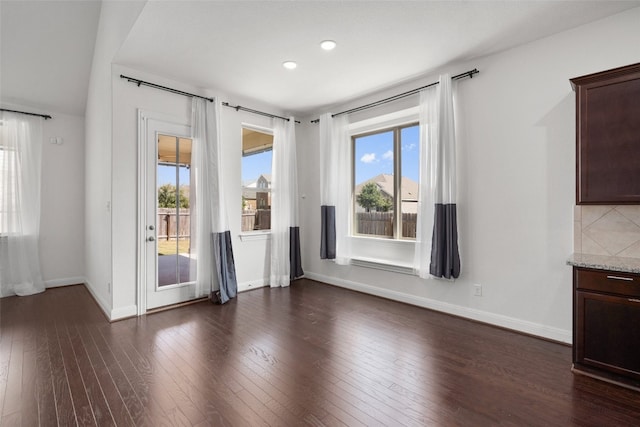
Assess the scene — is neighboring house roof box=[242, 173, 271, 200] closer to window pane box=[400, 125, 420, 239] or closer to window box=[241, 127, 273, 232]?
window box=[241, 127, 273, 232]

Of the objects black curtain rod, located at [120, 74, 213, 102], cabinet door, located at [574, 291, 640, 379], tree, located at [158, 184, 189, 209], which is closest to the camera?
cabinet door, located at [574, 291, 640, 379]

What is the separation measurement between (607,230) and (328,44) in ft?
9.90

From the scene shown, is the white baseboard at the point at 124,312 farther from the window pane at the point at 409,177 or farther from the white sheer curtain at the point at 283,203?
the window pane at the point at 409,177

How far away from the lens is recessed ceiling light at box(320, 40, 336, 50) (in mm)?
2996

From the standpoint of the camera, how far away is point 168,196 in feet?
12.7

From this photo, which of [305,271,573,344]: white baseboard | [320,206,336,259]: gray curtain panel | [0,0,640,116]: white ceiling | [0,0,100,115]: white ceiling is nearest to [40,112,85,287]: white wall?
[0,0,100,115]: white ceiling

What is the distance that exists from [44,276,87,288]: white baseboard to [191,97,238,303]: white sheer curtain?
2625mm

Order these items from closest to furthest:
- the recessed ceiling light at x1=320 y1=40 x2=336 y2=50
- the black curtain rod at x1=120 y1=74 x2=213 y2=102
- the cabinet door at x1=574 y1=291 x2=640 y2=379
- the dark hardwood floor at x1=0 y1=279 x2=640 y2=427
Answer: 1. the dark hardwood floor at x1=0 y1=279 x2=640 y2=427
2. the cabinet door at x1=574 y1=291 x2=640 y2=379
3. the recessed ceiling light at x1=320 y1=40 x2=336 y2=50
4. the black curtain rod at x1=120 y1=74 x2=213 y2=102

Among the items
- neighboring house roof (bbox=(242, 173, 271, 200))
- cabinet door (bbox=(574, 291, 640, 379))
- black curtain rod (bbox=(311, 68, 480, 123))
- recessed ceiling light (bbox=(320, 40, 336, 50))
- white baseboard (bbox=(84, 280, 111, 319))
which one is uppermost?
recessed ceiling light (bbox=(320, 40, 336, 50))

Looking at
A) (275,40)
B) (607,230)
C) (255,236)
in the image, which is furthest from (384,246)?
(275,40)

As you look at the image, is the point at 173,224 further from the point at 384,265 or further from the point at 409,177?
the point at 409,177

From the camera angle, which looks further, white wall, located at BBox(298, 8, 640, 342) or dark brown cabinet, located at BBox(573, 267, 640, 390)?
white wall, located at BBox(298, 8, 640, 342)

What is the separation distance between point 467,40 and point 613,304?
8.40 feet

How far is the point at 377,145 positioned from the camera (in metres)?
4.77
